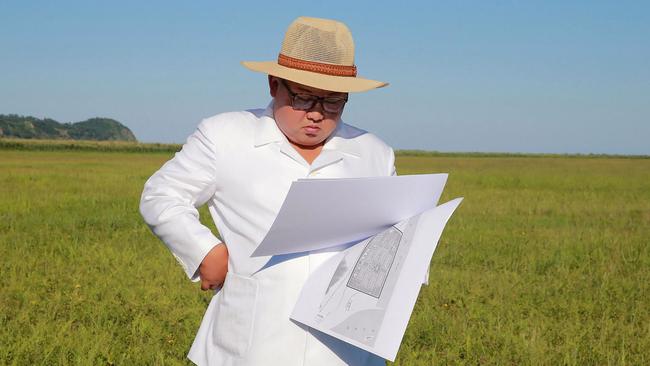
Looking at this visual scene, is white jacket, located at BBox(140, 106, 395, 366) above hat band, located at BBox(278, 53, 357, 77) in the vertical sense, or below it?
below

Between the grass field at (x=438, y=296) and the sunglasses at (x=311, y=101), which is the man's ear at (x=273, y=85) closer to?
the sunglasses at (x=311, y=101)

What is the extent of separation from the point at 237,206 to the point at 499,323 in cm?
354

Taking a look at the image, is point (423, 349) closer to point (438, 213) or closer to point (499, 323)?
point (499, 323)

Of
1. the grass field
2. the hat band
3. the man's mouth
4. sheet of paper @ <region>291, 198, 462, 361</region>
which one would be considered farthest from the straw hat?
the grass field

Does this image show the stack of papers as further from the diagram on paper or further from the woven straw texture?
the woven straw texture

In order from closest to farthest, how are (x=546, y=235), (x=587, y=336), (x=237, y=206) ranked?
1. (x=237, y=206)
2. (x=587, y=336)
3. (x=546, y=235)

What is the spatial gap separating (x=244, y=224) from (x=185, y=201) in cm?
17

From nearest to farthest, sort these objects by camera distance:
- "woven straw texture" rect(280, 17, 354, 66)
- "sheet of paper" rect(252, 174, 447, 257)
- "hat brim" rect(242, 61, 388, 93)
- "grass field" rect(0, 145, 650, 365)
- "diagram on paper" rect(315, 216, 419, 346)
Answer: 1. "sheet of paper" rect(252, 174, 447, 257)
2. "diagram on paper" rect(315, 216, 419, 346)
3. "hat brim" rect(242, 61, 388, 93)
4. "woven straw texture" rect(280, 17, 354, 66)
5. "grass field" rect(0, 145, 650, 365)

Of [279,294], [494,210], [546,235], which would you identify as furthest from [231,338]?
[494,210]

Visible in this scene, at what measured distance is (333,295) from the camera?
2229mm

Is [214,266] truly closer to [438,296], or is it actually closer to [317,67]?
[317,67]

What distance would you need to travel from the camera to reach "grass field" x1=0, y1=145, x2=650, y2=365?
5.02 metres

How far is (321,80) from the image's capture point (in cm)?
228

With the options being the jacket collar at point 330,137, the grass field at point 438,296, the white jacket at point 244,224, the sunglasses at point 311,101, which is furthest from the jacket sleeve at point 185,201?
the grass field at point 438,296
